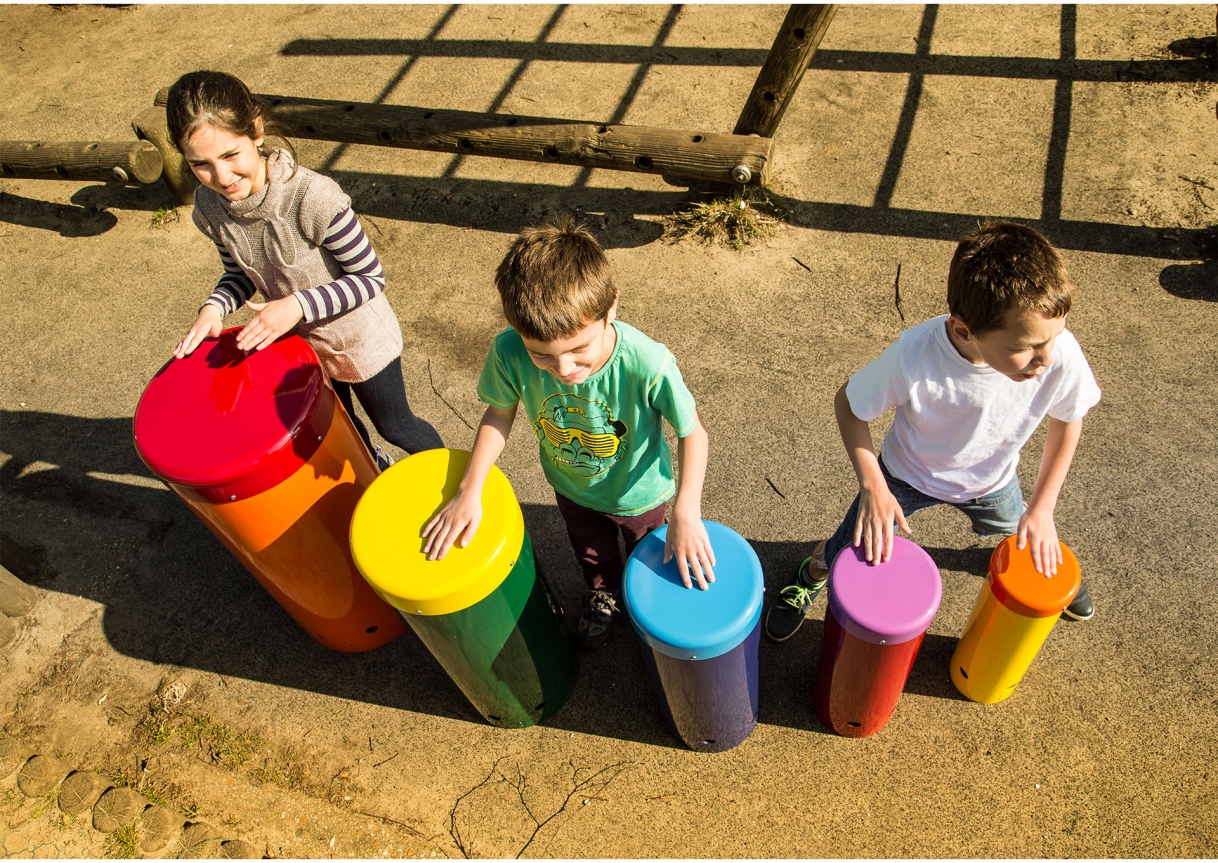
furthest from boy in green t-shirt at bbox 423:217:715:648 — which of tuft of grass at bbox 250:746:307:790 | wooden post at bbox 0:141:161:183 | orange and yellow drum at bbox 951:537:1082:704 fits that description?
wooden post at bbox 0:141:161:183

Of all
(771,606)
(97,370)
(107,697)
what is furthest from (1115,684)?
(97,370)

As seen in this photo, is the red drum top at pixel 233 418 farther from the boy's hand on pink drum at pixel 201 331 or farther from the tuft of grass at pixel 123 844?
the tuft of grass at pixel 123 844

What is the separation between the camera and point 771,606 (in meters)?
2.82

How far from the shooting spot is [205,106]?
2.13 meters

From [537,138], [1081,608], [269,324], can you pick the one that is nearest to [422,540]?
[269,324]

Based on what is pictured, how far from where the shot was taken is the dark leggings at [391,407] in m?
2.78

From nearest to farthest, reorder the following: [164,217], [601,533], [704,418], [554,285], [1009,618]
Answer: [554,285] → [1009,618] → [601,533] → [704,418] → [164,217]

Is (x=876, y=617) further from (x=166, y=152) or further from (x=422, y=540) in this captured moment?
(x=166, y=152)

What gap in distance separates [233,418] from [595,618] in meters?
→ 1.34

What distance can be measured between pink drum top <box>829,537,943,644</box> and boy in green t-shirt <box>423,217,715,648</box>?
0.37 m

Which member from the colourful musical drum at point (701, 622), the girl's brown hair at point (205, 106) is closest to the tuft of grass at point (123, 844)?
the colourful musical drum at point (701, 622)

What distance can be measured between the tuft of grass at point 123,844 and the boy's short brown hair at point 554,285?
2207mm

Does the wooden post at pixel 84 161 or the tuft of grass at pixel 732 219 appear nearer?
the tuft of grass at pixel 732 219

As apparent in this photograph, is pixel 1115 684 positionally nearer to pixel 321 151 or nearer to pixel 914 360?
pixel 914 360
